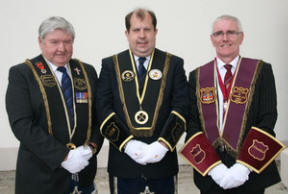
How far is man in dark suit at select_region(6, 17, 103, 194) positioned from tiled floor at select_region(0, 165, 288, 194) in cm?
187

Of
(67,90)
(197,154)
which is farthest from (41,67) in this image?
(197,154)

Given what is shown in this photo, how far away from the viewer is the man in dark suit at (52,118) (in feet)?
5.89

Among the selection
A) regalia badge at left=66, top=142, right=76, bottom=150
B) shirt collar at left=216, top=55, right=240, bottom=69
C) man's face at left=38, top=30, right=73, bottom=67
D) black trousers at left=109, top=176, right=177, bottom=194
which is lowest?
black trousers at left=109, top=176, right=177, bottom=194

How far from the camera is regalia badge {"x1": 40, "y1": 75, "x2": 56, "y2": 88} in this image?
6.13 feet

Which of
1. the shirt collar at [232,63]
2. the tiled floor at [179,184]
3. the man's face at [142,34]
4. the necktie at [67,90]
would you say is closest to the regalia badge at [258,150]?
the shirt collar at [232,63]

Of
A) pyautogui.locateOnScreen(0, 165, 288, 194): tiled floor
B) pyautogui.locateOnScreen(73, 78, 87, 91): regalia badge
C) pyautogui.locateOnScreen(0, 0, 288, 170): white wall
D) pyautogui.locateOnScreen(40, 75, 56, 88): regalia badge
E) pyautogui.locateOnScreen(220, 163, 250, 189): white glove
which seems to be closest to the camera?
pyautogui.locateOnScreen(220, 163, 250, 189): white glove

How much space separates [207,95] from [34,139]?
1077mm

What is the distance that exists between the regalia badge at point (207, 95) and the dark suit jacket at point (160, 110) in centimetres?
10

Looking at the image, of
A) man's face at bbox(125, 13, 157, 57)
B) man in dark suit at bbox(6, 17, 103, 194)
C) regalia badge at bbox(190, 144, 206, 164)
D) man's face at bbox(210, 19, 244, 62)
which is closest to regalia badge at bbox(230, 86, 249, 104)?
man's face at bbox(210, 19, 244, 62)

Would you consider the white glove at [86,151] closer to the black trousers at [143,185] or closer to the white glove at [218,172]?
the black trousers at [143,185]

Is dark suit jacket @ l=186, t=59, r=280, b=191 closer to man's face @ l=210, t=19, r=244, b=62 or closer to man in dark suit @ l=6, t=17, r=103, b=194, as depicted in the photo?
man's face @ l=210, t=19, r=244, b=62

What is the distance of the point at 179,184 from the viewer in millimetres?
3846

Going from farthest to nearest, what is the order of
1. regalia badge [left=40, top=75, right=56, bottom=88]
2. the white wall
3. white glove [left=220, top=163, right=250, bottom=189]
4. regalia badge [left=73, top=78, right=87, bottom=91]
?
1. the white wall
2. regalia badge [left=73, top=78, right=87, bottom=91]
3. regalia badge [left=40, top=75, right=56, bottom=88]
4. white glove [left=220, top=163, right=250, bottom=189]

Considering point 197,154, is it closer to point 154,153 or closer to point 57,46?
point 154,153
